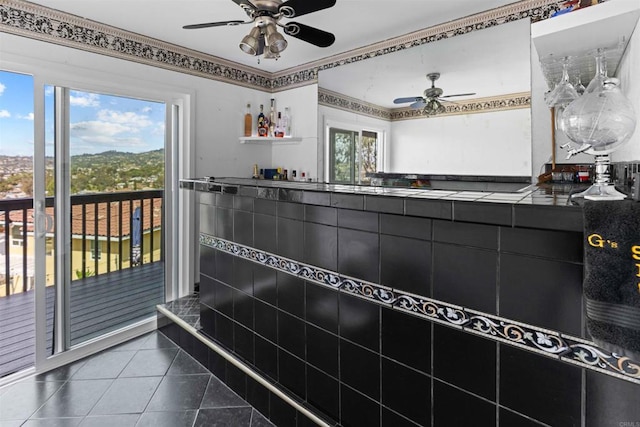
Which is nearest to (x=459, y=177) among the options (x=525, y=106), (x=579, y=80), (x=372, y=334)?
(x=525, y=106)

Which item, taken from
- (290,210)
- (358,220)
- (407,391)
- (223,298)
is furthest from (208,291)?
(407,391)

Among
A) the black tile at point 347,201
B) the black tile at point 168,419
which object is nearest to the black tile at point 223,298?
the black tile at point 168,419

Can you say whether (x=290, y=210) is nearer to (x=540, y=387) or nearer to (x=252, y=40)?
(x=252, y=40)

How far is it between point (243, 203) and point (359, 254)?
88 cm

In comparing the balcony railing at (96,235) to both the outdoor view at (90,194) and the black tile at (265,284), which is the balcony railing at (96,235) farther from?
the black tile at (265,284)

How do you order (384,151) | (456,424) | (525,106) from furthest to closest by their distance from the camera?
(384,151) < (525,106) < (456,424)

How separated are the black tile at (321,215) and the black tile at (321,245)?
23mm

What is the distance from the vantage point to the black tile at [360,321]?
1377mm

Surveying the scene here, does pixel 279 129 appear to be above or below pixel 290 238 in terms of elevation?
above

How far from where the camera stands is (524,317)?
1006mm

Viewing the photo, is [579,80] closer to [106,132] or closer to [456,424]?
[456,424]

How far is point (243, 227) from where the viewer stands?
204 cm

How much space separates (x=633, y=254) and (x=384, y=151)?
1.96 m

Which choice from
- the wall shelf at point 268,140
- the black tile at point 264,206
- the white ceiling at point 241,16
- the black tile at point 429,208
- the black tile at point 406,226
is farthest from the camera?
the wall shelf at point 268,140
